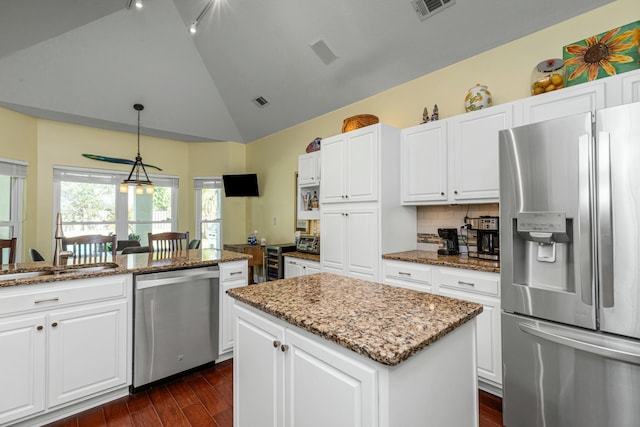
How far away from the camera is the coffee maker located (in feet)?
7.84

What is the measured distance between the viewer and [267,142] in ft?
17.9

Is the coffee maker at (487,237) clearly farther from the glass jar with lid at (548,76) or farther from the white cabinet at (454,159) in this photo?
the glass jar with lid at (548,76)

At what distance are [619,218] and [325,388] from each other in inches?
61.6

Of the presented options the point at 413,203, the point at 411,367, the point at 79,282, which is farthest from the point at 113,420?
the point at 413,203

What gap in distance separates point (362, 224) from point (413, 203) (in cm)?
54

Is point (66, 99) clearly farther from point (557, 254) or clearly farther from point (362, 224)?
point (557, 254)

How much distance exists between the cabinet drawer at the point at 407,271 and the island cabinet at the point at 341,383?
1.31 metres

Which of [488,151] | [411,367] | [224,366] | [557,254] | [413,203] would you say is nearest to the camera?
[411,367]

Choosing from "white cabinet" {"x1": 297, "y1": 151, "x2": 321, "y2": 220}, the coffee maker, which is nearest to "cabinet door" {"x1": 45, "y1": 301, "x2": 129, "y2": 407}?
"white cabinet" {"x1": 297, "y1": 151, "x2": 321, "y2": 220}

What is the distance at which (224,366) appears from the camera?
2607mm

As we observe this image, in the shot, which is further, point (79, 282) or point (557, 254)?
point (79, 282)

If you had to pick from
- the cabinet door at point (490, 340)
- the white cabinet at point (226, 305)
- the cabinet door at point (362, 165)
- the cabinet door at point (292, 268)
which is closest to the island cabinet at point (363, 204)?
the cabinet door at point (362, 165)

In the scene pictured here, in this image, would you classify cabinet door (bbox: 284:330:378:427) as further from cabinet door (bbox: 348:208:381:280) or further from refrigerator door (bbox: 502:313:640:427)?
cabinet door (bbox: 348:208:381:280)

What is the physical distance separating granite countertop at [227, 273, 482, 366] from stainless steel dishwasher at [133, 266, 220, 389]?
110 centimetres
